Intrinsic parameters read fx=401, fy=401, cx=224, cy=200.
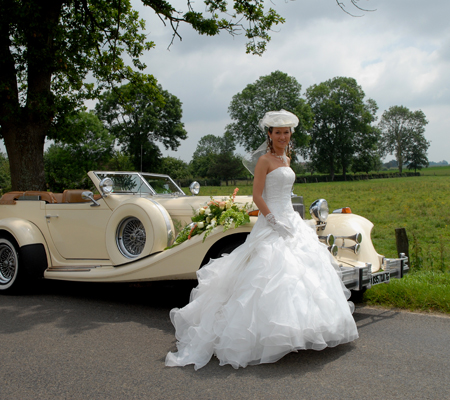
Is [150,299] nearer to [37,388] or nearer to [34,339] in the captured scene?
[34,339]

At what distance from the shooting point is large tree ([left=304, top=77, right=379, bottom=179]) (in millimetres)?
67438

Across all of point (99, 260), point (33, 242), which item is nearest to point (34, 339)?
point (99, 260)

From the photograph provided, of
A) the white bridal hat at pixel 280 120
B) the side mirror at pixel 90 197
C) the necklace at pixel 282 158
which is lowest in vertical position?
the side mirror at pixel 90 197

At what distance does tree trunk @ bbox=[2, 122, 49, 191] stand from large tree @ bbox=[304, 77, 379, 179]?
61.5 m

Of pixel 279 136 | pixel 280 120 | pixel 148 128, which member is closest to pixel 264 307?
pixel 279 136

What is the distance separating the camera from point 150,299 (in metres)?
5.55

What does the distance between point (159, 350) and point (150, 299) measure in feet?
6.56

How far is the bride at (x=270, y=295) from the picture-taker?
3127mm

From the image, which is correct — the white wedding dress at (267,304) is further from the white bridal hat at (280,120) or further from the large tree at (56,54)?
the large tree at (56,54)

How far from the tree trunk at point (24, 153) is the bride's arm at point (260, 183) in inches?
302

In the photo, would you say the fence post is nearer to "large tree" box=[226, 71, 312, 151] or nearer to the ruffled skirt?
the ruffled skirt

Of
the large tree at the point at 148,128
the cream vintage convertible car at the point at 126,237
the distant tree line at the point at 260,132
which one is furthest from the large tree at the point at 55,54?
the large tree at the point at 148,128

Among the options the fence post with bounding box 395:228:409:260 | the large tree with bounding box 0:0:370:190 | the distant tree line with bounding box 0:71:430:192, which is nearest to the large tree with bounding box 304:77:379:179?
the distant tree line with bounding box 0:71:430:192

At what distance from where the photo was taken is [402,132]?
90.9 m
